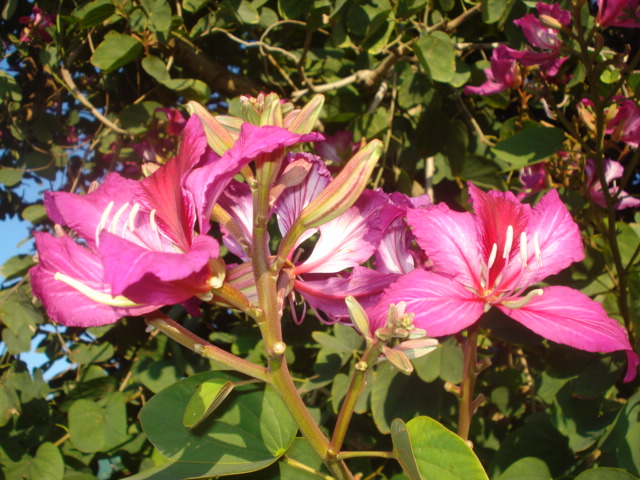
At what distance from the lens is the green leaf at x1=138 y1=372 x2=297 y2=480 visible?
0.56 metres

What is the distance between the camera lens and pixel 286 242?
0.53 metres

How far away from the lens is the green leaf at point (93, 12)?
1.34 metres

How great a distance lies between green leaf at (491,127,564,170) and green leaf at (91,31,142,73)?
916 mm

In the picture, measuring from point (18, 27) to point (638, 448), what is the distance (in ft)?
6.65

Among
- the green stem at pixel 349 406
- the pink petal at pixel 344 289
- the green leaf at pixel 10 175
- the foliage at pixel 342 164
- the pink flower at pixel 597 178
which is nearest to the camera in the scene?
the green stem at pixel 349 406

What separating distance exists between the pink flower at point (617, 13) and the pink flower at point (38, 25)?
4.65 feet

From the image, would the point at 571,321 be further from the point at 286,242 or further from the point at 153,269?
the point at 153,269

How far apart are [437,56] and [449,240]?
2.33 feet

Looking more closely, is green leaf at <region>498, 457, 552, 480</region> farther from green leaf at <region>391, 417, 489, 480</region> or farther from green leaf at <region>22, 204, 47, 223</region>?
green leaf at <region>22, 204, 47, 223</region>

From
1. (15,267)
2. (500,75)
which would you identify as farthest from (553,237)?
(15,267)

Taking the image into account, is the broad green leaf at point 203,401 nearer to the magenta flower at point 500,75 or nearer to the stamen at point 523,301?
the stamen at point 523,301

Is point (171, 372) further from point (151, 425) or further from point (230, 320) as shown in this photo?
point (151, 425)

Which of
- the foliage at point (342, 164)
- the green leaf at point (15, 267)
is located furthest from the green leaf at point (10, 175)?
the green leaf at point (15, 267)

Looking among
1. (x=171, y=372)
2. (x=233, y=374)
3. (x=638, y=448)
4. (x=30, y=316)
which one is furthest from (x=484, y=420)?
(x=30, y=316)
